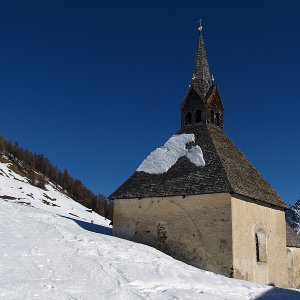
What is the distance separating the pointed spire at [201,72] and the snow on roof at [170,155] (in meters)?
3.46

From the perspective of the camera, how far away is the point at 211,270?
17859mm

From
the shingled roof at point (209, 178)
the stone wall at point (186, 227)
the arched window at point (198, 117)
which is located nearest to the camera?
the stone wall at point (186, 227)

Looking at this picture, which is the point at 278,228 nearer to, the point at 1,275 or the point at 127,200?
the point at 127,200

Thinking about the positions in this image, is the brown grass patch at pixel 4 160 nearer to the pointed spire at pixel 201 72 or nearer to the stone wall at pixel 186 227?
the pointed spire at pixel 201 72

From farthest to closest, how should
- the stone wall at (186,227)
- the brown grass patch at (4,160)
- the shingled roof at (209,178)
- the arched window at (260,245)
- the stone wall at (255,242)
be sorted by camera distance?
the brown grass patch at (4,160)
the arched window at (260,245)
the shingled roof at (209,178)
the stone wall at (255,242)
the stone wall at (186,227)

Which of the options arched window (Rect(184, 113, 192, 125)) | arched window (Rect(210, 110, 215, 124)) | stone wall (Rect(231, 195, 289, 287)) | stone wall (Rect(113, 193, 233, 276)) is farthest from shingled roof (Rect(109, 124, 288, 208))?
arched window (Rect(184, 113, 192, 125))

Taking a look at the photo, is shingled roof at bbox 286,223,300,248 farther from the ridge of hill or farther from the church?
the ridge of hill

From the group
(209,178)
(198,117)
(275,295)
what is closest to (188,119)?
(198,117)

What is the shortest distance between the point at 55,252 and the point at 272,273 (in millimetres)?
11977

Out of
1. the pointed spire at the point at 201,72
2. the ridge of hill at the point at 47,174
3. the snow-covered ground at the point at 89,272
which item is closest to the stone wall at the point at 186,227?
the snow-covered ground at the point at 89,272

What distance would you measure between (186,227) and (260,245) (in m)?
3.96

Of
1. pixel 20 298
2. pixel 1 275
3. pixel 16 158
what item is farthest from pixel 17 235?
pixel 16 158

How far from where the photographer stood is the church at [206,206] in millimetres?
18172

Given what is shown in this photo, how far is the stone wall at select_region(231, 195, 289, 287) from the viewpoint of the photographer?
59.4 feet
